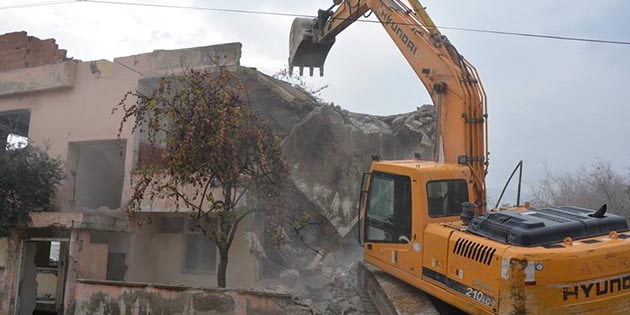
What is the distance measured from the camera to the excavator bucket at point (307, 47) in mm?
11164

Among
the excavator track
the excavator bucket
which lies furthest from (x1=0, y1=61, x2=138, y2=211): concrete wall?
the excavator track

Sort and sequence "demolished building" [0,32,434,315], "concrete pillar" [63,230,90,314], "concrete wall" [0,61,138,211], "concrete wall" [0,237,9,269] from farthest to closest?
"concrete wall" [0,61,138,211] → "concrete wall" [0,237,9,269] → "demolished building" [0,32,434,315] → "concrete pillar" [63,230,90,314]

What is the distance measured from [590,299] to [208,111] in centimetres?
612

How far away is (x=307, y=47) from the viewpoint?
1131cm

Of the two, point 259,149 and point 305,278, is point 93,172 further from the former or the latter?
point 259,149

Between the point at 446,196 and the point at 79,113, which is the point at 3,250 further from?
the point at 446,196

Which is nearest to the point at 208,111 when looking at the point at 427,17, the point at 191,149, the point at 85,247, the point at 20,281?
the point at 191,149

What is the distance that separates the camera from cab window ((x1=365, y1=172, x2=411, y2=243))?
290 inches

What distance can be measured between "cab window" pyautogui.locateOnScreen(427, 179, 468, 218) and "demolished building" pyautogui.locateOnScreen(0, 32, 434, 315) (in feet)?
18.1

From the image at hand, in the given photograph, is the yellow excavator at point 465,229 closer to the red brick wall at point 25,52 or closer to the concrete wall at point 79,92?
the concrete wall at point 79,92

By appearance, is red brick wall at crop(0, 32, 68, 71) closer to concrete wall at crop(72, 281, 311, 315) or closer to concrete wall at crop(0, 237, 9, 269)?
concrete wall at crop(0, 237, 9, 269)

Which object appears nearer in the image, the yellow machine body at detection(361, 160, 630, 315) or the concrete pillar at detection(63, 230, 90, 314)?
the yellow machine body at detection(361, 160, 630, 315)

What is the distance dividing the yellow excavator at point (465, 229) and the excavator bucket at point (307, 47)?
54.0 inches

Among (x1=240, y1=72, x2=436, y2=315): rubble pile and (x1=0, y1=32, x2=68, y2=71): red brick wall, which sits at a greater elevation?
(x1=0, y1=32, x2=68, y2=71): red brick wall
